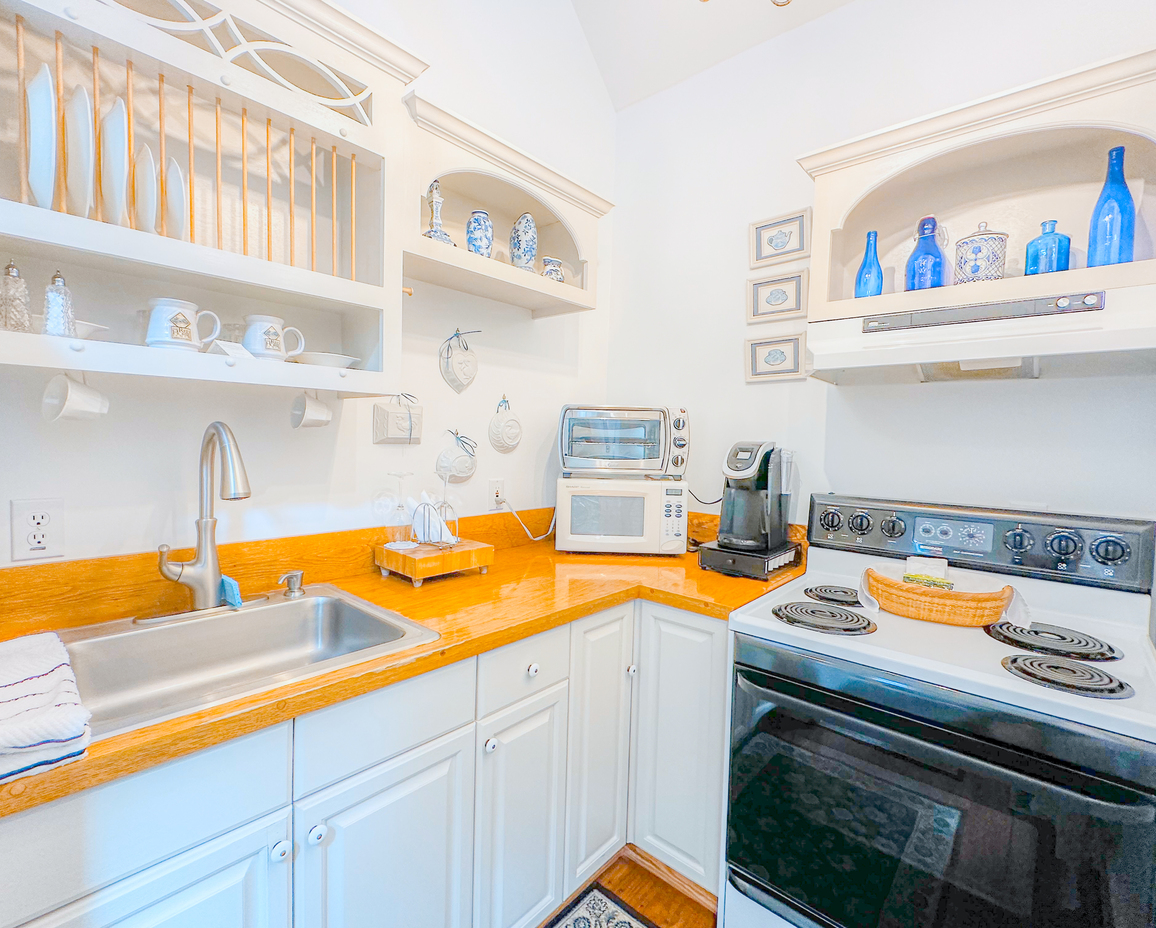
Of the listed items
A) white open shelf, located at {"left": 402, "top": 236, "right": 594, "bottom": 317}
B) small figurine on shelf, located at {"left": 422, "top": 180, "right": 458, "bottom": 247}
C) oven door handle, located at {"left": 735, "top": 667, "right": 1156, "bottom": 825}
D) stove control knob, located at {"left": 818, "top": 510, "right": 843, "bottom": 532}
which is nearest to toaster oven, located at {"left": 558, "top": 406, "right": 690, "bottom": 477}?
white open shelf, located at {"left": 402, "top": 236, "right": 594, "bottom": 317}

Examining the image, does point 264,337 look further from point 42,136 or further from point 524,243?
point 524,243

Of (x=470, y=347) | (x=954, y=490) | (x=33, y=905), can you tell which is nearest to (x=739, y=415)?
(x=954, y=490)

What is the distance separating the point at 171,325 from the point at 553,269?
115cm

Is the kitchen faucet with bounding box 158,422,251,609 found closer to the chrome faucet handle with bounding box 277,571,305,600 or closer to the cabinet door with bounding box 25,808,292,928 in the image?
the chrome faucet handle with bounding box 277,571,305,600

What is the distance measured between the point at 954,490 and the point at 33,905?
6.67ft

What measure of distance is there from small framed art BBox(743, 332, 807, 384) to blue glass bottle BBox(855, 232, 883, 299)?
12.6 inches

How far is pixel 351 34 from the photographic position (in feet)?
3.99

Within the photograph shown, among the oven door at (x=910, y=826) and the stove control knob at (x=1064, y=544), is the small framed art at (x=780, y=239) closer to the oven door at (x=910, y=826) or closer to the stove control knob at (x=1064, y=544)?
the stove control knob at (x=1064, y=544)

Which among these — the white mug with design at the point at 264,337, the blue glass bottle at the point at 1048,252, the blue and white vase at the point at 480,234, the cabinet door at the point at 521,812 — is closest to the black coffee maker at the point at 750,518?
the cabinet door at the point at 521,812

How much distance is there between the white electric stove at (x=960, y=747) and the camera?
896 millimetres

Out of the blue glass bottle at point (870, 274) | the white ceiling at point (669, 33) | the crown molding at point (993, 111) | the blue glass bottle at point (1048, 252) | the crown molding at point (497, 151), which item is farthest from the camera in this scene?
the white ceiling at point (669, 33)

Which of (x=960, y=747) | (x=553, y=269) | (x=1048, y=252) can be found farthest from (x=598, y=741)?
(x=1048, y=252)

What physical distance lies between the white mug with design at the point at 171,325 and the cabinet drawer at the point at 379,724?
0.73 m

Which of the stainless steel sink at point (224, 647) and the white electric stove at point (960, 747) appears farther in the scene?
the stainless steel sink at point (224, 647)
